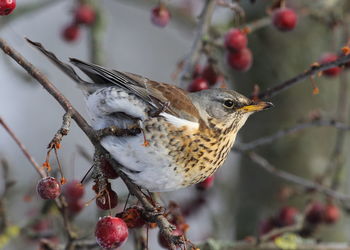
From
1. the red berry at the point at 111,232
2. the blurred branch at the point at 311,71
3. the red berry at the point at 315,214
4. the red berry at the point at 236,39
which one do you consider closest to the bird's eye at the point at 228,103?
the blurred branch at the point at 311,71

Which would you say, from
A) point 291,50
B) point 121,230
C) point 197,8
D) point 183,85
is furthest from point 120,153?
point 197,8

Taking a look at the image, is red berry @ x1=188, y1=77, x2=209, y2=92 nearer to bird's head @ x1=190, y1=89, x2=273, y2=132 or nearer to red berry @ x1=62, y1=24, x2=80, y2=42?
bird's head @ x1=190, y1=89, x2=273, y2=132

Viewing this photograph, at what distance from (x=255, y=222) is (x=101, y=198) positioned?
205 cm

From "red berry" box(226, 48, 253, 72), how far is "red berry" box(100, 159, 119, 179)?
1.15 m

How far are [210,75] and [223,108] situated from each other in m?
0.40

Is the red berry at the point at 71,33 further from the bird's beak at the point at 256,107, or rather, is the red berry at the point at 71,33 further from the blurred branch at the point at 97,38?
the bird's beak at the point at 256,107

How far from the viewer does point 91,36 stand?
14.0 ft

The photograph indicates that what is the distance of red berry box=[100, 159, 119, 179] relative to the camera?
2500mm

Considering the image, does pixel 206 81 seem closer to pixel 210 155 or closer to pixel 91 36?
pixel 210 155

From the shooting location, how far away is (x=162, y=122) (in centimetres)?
267

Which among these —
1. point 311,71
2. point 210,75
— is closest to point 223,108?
point 210,75

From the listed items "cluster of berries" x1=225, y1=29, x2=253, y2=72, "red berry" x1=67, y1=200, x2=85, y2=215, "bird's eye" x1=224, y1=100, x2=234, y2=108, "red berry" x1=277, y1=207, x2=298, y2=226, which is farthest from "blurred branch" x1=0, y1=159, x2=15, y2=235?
"red berry" x1=277, y1=207, x2=298, y2=226

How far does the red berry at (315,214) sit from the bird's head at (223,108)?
99 cm

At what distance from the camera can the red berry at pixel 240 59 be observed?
3301 millimetres
